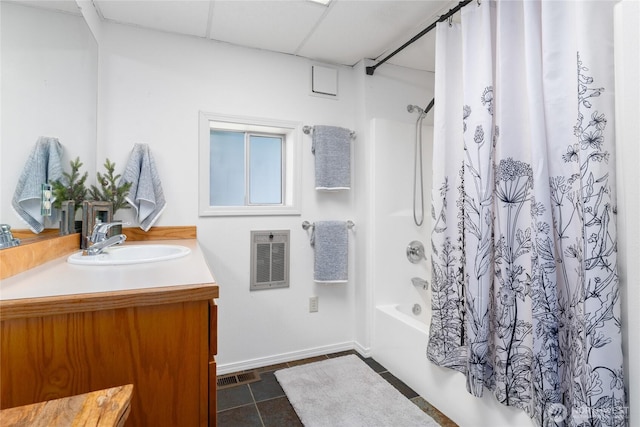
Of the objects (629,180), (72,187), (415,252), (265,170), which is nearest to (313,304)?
(415,252)

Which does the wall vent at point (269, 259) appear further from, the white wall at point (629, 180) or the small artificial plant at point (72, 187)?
the white wall at point (629, 180)

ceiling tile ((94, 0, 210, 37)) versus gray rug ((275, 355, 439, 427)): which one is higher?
ceiling tile ((94, 0, 210, 37))

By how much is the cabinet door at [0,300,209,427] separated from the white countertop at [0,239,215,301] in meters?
0.07

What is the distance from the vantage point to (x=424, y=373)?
1.81 m

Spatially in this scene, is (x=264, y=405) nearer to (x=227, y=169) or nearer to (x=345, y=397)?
(x=345, y=397)

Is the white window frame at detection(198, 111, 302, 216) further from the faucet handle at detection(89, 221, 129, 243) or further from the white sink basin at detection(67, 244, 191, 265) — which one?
the faucet handle at detection(89, 221, 129, 243)

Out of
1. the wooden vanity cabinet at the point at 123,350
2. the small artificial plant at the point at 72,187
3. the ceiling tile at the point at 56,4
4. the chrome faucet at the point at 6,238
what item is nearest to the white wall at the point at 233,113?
the small artificial plant at the point at 72,187

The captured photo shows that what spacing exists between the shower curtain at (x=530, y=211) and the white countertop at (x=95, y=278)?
1168 mm

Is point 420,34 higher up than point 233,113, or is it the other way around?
point 420,34

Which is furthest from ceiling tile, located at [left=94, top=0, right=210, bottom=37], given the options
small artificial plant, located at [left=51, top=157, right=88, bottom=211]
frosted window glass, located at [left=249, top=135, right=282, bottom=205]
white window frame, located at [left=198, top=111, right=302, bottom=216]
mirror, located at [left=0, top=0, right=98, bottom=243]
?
small artificial plant, located at [left=51, top=157, right=88, bottom=211]

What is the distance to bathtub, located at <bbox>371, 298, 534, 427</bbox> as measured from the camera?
142 cm

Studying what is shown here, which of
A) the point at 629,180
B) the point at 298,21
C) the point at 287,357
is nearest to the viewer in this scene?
the point at 629,180

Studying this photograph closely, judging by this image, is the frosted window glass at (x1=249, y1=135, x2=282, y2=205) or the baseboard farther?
the frosted window glass at (x1=249, y1=135, x2=282, y2=205)

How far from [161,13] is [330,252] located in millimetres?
1879
